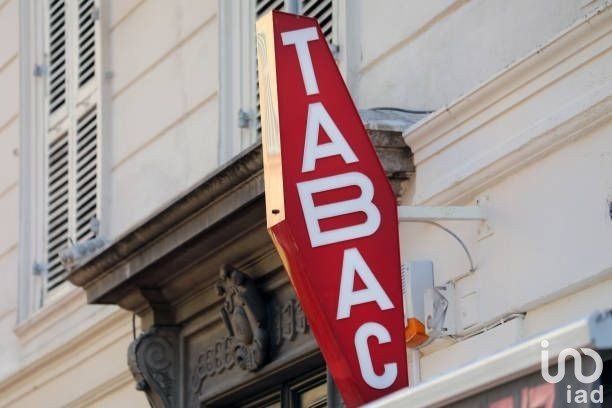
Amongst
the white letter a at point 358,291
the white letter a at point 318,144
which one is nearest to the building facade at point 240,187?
the white letter a at point 318,144

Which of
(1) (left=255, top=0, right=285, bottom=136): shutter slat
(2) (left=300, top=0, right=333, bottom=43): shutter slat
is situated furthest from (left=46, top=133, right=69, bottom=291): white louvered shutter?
(2) (left=300, top=0, right=333, bottom=43): shutter slat

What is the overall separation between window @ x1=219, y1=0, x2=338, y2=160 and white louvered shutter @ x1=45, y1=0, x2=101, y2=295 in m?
1.86

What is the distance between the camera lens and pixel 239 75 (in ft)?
39.2

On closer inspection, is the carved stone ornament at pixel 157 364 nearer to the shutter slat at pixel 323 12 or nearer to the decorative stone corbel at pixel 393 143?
the shutter slat at pixel 323 12

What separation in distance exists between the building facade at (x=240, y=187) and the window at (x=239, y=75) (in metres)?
0.02

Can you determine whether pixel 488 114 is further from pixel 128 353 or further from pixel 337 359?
pixel 128 353

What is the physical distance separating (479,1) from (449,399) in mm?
3517

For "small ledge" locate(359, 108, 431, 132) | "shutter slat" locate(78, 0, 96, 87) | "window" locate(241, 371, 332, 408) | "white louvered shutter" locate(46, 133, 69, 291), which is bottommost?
"window" locate(241, 371, 332, 408)

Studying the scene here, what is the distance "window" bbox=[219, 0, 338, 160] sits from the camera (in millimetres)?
11773

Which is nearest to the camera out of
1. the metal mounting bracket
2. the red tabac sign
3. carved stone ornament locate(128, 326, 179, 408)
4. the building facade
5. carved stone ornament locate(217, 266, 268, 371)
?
the building facade

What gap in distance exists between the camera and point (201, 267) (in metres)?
11.4

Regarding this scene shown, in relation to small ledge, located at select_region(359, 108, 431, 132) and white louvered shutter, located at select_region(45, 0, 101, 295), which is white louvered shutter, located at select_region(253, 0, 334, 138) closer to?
small ledge, located at select_region(359, 108, 431, 132)

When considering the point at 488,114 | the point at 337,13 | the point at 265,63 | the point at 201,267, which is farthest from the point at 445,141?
the point at 201,267

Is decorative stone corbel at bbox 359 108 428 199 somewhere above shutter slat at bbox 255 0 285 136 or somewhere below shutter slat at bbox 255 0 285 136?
below
